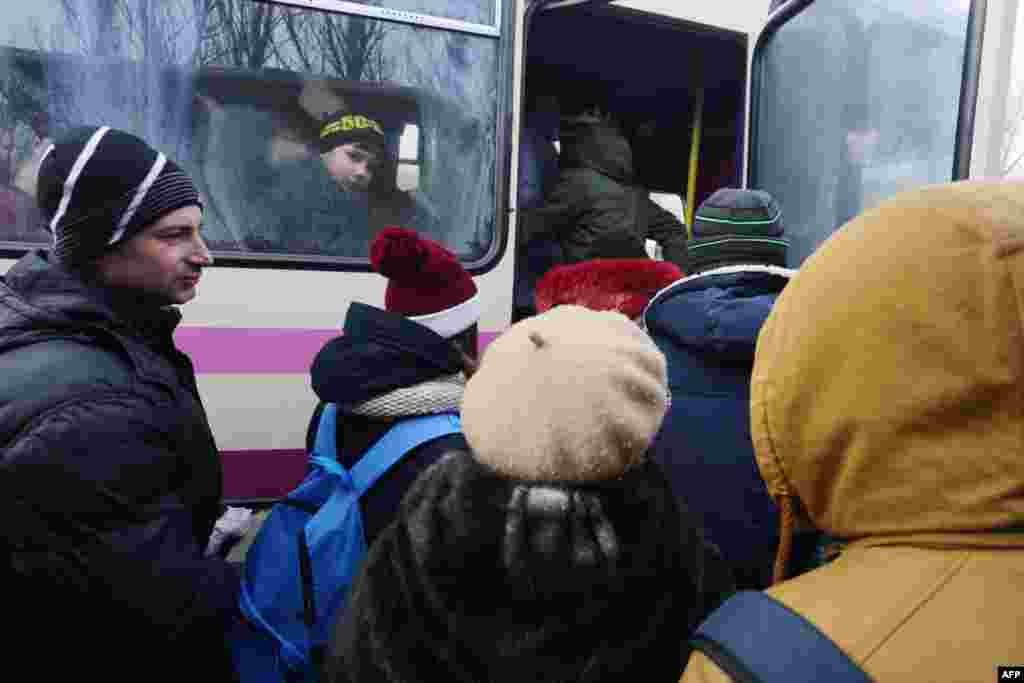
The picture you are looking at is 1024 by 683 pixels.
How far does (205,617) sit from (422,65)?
2.25 m

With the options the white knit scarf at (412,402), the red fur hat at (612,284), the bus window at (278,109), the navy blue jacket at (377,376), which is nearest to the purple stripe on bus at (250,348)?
the bus window at (278,109)

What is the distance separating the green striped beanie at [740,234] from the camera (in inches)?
85.8

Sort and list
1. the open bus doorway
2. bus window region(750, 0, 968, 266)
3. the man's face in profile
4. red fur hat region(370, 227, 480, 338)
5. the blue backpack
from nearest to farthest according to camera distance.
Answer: the blue backpack → red fur hat region(370, 227, 480, 338) → bus window region(750, 0, 968, 266) → the man's face in profile → the open bus doorway

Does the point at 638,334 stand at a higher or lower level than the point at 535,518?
higher

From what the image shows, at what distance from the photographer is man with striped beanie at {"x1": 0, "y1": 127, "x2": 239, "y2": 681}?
1394 mm

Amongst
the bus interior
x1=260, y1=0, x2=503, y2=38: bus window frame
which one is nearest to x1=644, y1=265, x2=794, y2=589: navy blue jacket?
x1=260, y1=0, x2=503, y2=38: bus window frame

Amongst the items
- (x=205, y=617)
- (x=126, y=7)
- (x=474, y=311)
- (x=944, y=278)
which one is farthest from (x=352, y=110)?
(x=944, y=278)

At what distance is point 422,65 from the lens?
320cm

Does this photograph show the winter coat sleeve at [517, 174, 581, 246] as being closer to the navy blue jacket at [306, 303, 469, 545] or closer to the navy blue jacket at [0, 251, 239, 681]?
the navy blue jacket at [306, 303, 469, 545]

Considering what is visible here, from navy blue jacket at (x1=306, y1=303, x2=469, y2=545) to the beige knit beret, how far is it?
53cm

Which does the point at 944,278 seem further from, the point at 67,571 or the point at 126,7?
the point at 126,7

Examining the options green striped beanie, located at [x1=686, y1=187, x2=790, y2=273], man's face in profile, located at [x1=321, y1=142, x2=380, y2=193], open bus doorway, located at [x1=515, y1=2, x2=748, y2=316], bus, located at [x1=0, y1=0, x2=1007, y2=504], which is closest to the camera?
green striped beanie, located at [x1=686, y1=187, x2=790, y2=273]

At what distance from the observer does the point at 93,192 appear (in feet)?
5.62

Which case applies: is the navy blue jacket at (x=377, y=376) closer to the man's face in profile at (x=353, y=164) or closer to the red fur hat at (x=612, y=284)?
the red fur hat at (x=612, y=284)
